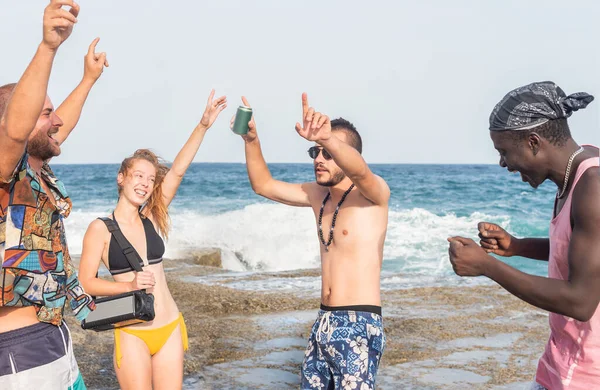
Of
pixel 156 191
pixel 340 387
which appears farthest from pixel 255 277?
pixel 340 387

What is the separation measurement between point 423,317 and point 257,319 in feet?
6.28

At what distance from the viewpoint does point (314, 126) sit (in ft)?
11.3

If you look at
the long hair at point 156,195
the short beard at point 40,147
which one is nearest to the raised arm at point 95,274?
the long hair at point 156,195

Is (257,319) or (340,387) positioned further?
(257,319)

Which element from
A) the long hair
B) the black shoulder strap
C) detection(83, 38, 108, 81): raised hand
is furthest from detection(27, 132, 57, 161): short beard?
the long hair

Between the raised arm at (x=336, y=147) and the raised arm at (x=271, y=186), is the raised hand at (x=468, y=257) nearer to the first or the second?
the raised arm at (x=336, y=147)

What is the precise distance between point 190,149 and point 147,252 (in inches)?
28.6

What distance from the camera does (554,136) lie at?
2.76 metres

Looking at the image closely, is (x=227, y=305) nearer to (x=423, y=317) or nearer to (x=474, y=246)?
(x=423, y=317)

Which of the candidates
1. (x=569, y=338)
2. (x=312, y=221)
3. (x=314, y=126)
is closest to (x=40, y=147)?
(x=314, y=126)

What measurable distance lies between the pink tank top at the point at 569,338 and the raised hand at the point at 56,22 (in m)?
1.85

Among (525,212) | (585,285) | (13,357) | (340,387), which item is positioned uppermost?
(585,285)

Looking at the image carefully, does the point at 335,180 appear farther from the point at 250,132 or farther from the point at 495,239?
the point at 495,239

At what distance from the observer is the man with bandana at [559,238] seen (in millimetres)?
2521
